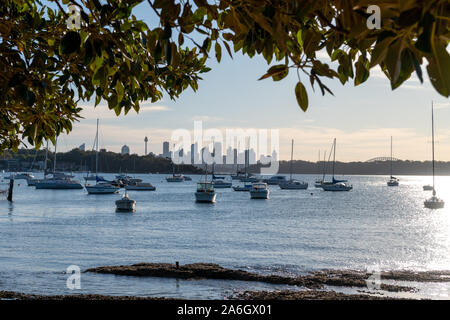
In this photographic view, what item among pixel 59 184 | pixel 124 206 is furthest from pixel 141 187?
pixel 124 206

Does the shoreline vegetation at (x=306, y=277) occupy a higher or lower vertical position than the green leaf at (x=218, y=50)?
lower

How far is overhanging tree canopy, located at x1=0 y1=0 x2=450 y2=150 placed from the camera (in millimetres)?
1405

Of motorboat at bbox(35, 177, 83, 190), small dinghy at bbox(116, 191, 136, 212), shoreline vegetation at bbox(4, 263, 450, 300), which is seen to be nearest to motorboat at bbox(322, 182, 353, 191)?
motorboat at bbox(35, 177, 83, 190)

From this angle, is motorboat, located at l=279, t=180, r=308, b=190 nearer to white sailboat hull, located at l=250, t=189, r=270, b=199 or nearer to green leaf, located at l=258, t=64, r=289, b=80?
white sailboat hull, located at l=250, t=189, r=270, b=199

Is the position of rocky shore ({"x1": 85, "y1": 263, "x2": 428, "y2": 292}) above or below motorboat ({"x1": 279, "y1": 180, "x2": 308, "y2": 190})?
below

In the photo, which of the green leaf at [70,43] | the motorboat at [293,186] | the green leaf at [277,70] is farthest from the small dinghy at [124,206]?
the motorboat at [293,186]

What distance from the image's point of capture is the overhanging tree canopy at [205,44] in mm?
1405

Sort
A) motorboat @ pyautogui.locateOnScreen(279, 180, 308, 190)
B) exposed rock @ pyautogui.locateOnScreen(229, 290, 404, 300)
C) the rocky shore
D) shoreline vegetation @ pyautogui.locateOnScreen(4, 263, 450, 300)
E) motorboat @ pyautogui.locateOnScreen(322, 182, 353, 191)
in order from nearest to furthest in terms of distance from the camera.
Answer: exposed rock @ pyautogui.locateOnScreen(229, 290, 404, 300) → shoreline vegetation @ pyautogui.locateOnScreen(4, 263, 450, 300) → the rocky shore → motorboat @ pyautogui.locateOnScreen(322, 182, 353, 191) → motorboat @ pyautogui.locateOnScreen(279, 180, 308, 190)

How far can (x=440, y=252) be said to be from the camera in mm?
32156

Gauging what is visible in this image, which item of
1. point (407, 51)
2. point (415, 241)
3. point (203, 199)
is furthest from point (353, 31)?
point (203, 199)

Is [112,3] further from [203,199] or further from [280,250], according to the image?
[203,199]

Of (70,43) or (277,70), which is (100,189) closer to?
(70,43)

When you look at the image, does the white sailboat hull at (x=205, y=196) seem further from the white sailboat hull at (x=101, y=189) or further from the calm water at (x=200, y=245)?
the white sailboat hull at (x=101, y=189)

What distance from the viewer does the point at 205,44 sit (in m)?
3.26
